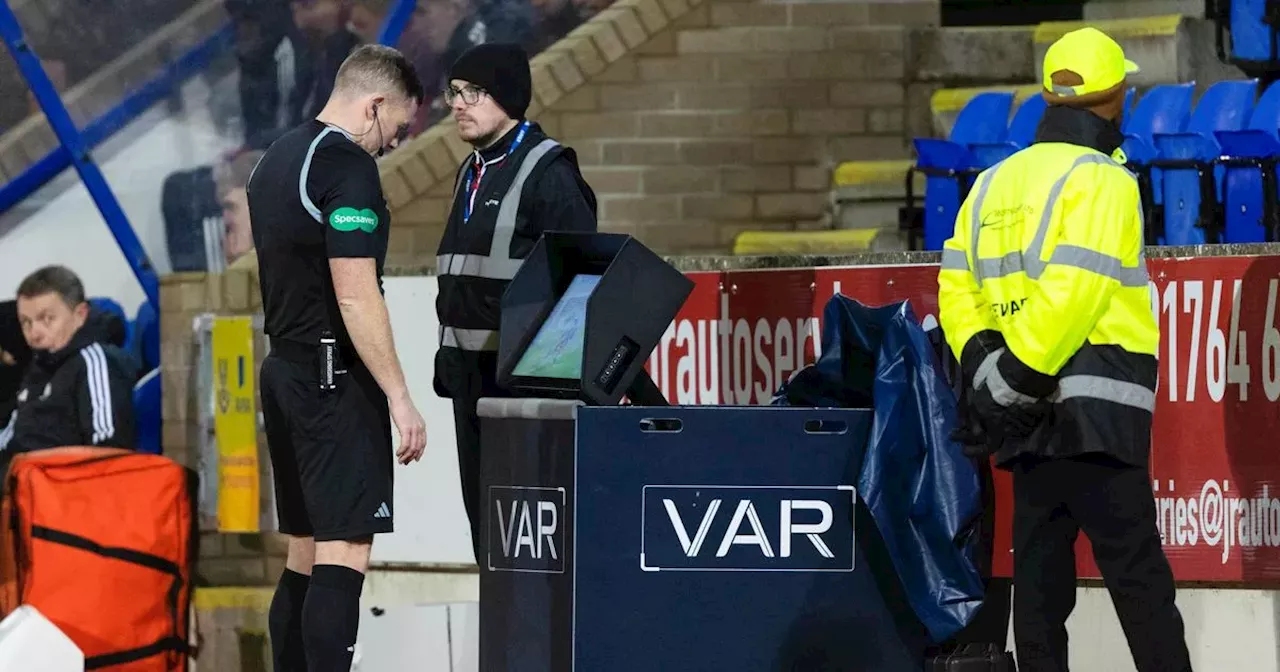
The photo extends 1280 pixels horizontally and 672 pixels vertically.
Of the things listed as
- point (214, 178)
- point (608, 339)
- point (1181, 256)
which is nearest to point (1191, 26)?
point (1181, 256)

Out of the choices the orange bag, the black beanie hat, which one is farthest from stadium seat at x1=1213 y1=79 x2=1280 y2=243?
the orange bag

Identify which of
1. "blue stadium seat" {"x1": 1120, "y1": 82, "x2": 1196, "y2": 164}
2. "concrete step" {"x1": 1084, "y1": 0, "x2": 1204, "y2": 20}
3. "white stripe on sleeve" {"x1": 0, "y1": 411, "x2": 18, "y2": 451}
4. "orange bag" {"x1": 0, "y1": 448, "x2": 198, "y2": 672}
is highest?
"concrete step" {"x1": 1084, "y1": 0, "x2": 1204, "y2": 20}

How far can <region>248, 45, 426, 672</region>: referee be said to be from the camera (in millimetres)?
4449

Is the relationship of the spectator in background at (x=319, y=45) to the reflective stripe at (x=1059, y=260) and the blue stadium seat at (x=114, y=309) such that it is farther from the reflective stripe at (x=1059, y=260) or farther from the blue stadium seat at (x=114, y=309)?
the reflective stripe at (x=1059, y=260)

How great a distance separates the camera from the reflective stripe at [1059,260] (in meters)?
3.97

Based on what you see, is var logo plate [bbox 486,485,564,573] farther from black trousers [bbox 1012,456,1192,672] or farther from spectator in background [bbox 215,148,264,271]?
spectator in background [bbox 215,148,264,271]

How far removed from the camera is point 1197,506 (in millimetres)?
5066

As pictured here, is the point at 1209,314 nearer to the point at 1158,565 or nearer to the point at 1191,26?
the point at 1158,565

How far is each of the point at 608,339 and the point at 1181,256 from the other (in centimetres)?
162

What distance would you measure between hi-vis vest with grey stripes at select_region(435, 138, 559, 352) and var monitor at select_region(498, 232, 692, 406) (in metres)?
0.25

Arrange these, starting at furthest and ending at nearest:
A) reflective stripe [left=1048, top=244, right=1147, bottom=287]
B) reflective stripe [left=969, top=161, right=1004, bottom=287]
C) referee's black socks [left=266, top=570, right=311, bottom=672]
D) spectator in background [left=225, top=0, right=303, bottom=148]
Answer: spectator in background [left=225, top=0, right=303, bottom=148], referee's black socks [left=266, top=570, right=311, bottom=672], reflective stripe [left=969, top=161, right=1004, bottom=287], reflective stripe [left=1048, top=244, right=1147, bottom=287]

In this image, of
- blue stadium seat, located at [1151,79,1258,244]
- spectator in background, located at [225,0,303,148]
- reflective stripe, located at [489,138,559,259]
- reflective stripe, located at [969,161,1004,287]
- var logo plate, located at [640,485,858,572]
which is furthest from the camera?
spectator in background, located at [225,0,303,148]

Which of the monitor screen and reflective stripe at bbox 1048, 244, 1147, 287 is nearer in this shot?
reflective stripe at bbox 1048, 244, 1147, 287

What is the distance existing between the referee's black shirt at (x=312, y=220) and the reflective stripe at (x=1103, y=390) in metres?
1.51
